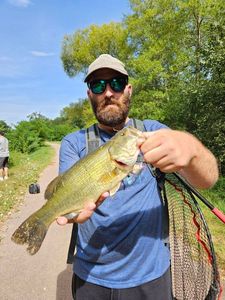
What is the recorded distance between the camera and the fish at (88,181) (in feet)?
7.12

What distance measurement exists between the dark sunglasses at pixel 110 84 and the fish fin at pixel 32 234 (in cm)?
119

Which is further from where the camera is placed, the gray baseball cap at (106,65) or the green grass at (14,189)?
the green grass at (14,189)

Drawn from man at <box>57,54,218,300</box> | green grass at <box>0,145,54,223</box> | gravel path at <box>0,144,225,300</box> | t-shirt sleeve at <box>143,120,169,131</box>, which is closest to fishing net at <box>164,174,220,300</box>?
man at <box>57,54,218,300</box>

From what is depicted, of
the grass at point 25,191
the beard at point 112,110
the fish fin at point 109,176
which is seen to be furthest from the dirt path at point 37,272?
the fish fin at point 109,176

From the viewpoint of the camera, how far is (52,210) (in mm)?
2484

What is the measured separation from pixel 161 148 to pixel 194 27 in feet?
82.3

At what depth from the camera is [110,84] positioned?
3.03 m

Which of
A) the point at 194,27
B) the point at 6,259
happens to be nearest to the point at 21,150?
the point at 194,27

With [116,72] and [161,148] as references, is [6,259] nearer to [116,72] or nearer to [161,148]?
[116,72]

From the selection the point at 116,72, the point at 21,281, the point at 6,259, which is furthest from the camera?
the point at 6,259

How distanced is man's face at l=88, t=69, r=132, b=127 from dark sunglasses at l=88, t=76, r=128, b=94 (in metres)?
0.03

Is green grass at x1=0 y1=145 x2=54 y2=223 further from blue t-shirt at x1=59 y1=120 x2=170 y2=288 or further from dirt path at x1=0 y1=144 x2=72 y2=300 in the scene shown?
blue t-shirt at x1=59 y1=120 x2=170 y2=288

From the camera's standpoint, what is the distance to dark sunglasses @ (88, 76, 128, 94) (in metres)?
3.02

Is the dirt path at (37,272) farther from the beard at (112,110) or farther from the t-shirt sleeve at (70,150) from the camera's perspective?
the beard at (112,110)
